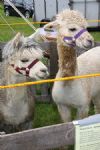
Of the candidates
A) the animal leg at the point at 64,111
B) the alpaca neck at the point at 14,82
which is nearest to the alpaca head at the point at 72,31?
the alpaca neck at the point at 14,82

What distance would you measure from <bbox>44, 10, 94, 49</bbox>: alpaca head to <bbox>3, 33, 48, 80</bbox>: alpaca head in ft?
1.32

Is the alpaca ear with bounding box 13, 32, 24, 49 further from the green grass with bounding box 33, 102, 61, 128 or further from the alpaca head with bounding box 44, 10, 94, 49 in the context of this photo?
the green grass with bounding box 33, 102, 61, 128

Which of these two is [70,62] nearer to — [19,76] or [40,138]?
[19,76]

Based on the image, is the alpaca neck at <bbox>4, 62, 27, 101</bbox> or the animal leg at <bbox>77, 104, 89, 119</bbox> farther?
the animal leg at <bbox>77, 104, 89, 119</bbox>

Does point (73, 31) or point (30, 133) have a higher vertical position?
point (73, 31)

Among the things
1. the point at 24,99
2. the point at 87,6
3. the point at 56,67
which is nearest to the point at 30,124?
the point at 24,99

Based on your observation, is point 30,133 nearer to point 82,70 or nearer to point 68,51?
point 68,51

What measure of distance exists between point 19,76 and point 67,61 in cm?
55

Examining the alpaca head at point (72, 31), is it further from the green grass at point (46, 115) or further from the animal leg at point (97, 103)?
the green grass at point (46, 115)

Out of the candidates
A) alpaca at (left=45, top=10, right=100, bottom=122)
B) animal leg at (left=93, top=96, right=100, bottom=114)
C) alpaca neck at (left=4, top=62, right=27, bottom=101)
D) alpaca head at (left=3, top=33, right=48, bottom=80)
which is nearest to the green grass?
animal leg at (left=93, top=96, right=100, bottom=114)

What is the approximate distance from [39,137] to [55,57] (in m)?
3.19

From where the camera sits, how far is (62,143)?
3.63m

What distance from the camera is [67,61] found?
474 centimetres

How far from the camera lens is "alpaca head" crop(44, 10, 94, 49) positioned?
4.79m
